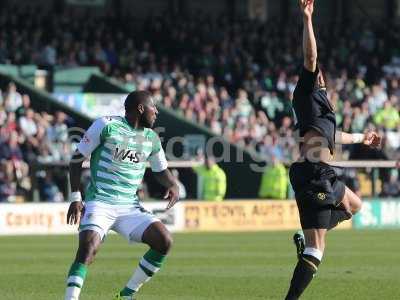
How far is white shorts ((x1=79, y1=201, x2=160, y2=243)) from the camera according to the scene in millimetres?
10328

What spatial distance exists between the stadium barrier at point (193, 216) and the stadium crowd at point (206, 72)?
2.42ft

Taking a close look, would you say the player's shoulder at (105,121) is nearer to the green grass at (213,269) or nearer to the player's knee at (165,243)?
the player's knee at (165,243)

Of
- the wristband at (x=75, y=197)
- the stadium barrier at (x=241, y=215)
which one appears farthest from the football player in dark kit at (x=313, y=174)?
the stadium barrier at (x=241, y=215)

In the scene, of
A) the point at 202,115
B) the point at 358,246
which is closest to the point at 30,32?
the point at 202,115

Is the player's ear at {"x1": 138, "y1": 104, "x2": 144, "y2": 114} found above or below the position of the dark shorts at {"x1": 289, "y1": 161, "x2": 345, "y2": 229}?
above

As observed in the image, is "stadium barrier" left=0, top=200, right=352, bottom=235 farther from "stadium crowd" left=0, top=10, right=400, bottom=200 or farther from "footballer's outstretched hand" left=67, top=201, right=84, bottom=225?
"footballer's outstretched hand" left=67, top=201, right=84, bottom=225

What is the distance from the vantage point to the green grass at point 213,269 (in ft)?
41.0

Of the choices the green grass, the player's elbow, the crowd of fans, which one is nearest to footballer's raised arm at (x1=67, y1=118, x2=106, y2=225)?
the player's elbow

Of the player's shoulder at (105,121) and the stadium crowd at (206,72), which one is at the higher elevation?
the player's shoulder at (105,121)

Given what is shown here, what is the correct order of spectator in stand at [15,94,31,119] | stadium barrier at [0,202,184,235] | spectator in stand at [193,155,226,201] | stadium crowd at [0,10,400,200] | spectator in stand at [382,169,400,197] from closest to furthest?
stadium barrier at [0,202,184,235] < spectator in stand at [15,94,31,119] < spectator in stand at [193,155,226,201] < stadium crowd at [0,10,400,200] < spectator in stand at [382,169,400,197]

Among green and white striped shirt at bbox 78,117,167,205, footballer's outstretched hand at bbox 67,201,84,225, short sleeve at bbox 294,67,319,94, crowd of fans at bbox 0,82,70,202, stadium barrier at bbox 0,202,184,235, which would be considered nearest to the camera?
footballer's outstretched hand at bbox 67,201,84,225

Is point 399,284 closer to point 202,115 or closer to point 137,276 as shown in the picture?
point 137,276

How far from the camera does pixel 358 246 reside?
2125 centimetres

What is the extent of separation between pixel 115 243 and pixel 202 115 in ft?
30.3
